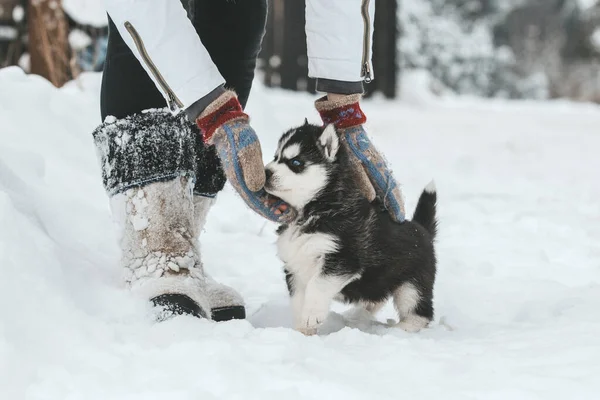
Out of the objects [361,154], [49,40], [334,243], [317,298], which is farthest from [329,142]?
[49,40]

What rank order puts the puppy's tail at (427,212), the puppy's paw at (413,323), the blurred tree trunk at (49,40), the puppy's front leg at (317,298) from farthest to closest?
the blurred tree trunk at (49,40)
the puppy's tail at (427,212)
the puppy's paw at (413,323)
the puppy's front leg at (317,298)

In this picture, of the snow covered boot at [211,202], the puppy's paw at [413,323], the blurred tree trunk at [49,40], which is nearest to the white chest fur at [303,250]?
the snow covered boot at [211,202]

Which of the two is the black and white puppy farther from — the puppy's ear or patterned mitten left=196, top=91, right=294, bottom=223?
patterned mitten left=196, top=91, right=294, bottom=223

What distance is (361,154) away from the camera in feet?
6.90

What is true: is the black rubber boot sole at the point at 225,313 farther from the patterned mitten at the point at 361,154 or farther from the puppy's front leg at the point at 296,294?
the patterned mitten at the point at 361,154

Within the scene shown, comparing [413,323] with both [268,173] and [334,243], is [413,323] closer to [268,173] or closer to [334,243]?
[334,243]

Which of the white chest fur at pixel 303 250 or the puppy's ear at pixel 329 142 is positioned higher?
the puppy's ear at pixel 329 142

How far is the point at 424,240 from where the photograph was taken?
2.17 metres

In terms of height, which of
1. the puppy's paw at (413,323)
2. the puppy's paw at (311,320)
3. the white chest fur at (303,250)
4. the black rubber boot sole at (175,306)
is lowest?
the puppy's paw at (413,323)

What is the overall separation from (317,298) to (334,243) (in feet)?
0.49

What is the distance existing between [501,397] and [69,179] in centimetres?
232

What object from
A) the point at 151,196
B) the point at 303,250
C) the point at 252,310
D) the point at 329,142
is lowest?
the point at 252,310

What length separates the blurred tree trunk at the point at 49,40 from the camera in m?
5.41

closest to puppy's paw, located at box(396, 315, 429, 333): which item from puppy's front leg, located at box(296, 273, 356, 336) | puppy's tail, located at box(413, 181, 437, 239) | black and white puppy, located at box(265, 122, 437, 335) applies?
black and white puppy, located at box(265, 122, 437, 335)
